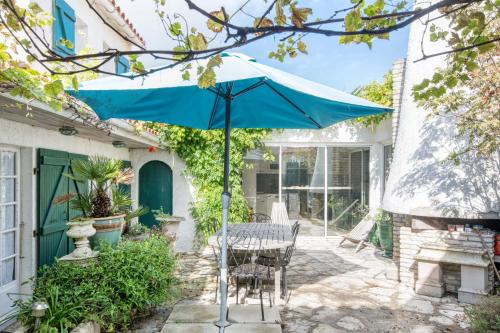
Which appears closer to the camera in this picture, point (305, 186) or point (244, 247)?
point (244, 247)

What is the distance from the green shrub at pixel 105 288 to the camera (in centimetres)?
326

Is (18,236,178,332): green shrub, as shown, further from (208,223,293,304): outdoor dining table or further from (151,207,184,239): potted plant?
(151,207,184,239): potted plant

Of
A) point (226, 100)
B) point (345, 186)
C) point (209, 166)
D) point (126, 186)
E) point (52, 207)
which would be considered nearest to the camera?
point (226, 100)

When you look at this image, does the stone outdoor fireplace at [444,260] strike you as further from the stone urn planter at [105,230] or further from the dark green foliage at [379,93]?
the stone urn planter at [105,230]

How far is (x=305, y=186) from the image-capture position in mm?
9523

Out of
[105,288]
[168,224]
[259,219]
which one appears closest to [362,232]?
[259,219]

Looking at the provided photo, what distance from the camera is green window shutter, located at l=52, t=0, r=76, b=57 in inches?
205

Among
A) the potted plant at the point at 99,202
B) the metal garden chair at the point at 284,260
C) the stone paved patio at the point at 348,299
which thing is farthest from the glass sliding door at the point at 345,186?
the potted plant at the point at 99,202

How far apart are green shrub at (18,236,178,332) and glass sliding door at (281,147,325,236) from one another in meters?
5.45

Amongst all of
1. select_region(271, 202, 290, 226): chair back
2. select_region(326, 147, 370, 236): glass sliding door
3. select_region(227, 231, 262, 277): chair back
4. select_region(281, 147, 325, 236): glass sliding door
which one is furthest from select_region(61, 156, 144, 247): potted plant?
select_region(326, 147, 370, 236): glass sliding door

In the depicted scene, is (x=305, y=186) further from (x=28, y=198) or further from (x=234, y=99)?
(x=28, y=198)

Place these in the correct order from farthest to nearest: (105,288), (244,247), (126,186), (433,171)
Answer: (126,186) < (433,171) < (244,247) < (105,288)

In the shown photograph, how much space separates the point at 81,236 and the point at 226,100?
86.4 inches

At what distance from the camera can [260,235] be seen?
4906mm
